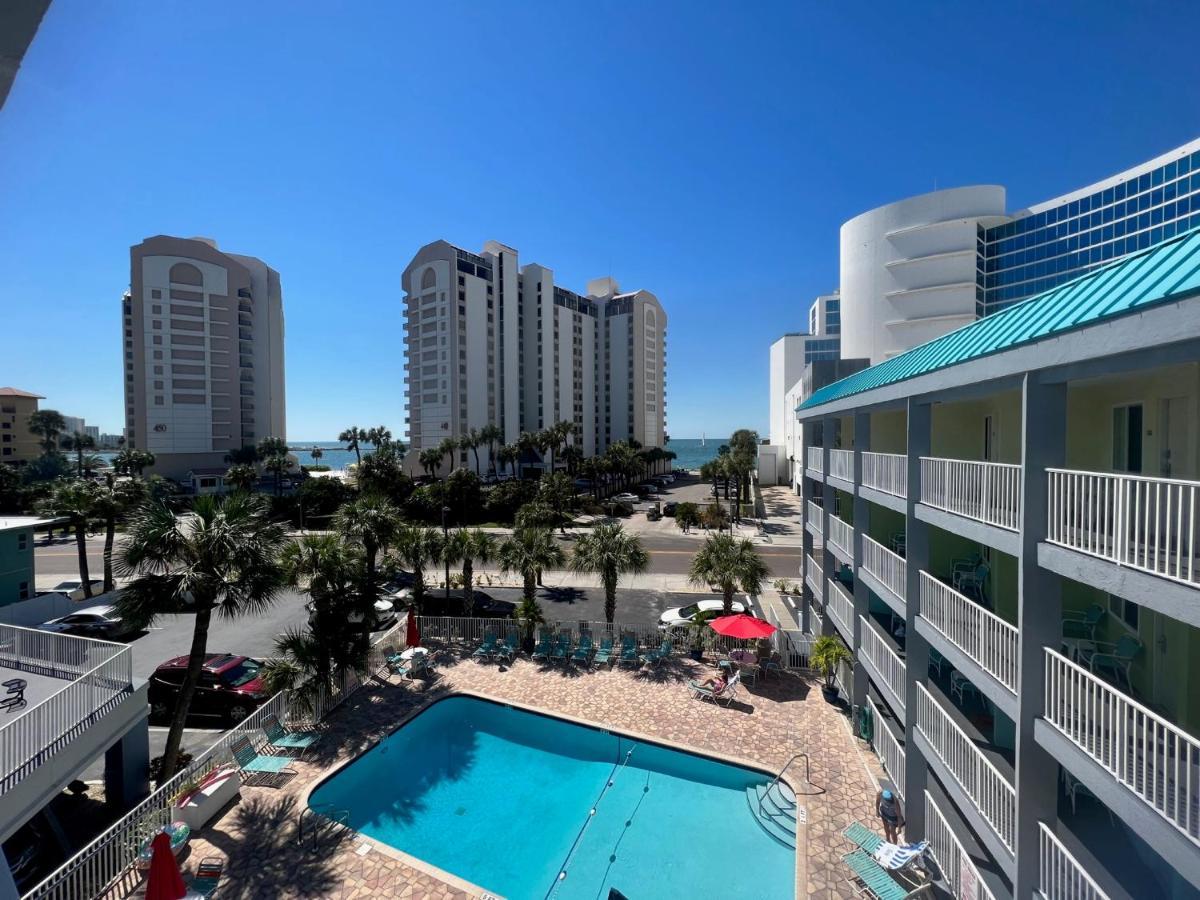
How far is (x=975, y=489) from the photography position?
318 inches

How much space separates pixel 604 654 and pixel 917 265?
51964mm

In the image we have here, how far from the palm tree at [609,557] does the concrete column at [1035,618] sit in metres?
13.7

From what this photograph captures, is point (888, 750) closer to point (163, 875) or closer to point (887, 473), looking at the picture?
point (887, 473)

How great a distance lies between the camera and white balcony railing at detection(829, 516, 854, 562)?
14000mm

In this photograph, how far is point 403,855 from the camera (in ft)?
32.0

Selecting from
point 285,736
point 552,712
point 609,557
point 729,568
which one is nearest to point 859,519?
point 729,568

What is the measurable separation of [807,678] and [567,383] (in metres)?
83.0

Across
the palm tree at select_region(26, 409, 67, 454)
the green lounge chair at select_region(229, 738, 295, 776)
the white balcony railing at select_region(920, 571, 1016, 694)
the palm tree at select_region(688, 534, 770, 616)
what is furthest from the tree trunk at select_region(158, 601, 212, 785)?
the palm tree at select_region(26, 409, 67, 454)

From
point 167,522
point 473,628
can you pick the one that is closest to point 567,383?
point 473,628

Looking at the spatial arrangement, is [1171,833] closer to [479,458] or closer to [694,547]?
[694,547]

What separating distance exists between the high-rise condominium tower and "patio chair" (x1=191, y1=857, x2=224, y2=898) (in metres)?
86.4

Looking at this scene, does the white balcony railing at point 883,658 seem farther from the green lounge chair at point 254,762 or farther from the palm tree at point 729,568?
the green lounge chair at point 254,762

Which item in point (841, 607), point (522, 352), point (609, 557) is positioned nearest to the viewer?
point (841, 607)

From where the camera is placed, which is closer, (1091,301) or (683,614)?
(1091,301)
